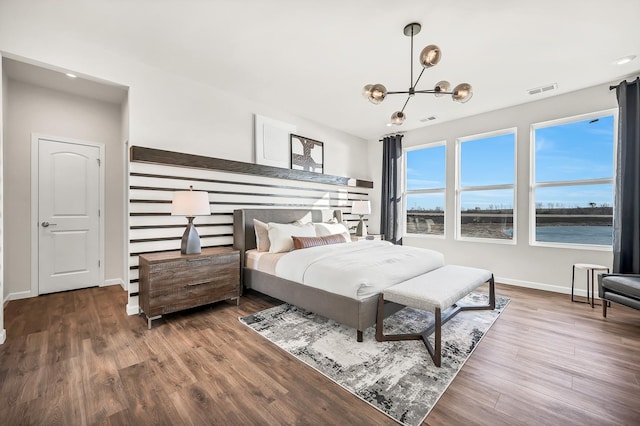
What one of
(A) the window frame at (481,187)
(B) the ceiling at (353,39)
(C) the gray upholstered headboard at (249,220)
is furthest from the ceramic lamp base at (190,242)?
(A) the window frame at (481,187)

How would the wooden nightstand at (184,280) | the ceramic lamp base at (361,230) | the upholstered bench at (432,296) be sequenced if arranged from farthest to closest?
the ceramic lamp base at (361,230), the wooden nightstand at (184,280), the upholstered bench at (432,296)

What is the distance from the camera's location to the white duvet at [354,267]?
2459 millimetres

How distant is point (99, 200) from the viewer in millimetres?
4031

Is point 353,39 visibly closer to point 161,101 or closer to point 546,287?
point 161,101

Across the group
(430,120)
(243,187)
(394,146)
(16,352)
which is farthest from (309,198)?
(16,352)

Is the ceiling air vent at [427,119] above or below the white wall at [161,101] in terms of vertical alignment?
above

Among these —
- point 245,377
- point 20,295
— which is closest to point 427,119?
point 245,377

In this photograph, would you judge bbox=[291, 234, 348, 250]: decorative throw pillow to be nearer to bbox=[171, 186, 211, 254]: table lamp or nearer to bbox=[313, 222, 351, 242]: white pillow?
bbox=[313, 222, 351, 242]: white pillow

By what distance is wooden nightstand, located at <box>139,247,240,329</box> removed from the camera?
275 centimetres

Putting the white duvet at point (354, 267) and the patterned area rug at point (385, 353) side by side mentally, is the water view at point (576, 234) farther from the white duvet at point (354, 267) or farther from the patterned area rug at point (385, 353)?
the white duvet at point (354, 267)

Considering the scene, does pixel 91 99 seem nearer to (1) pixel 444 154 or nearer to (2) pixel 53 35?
(2) pixel 53 35

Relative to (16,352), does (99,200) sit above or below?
above

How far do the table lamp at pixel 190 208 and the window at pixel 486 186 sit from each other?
4.51 m

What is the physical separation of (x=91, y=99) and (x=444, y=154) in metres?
6.07
